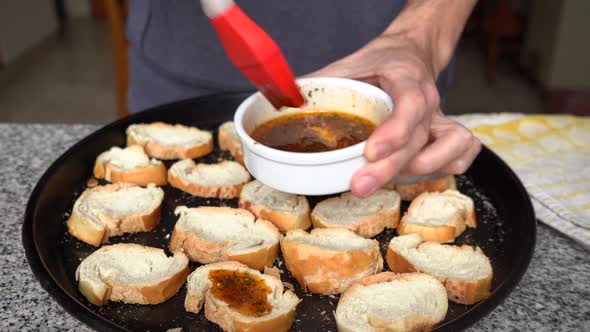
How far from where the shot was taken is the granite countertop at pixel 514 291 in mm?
1258

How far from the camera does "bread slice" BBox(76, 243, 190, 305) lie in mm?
1207

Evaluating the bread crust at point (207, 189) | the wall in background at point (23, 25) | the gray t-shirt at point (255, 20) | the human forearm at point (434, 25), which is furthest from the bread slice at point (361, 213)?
the wall in background at point (23, 25)

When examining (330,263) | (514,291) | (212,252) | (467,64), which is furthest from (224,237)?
(467,64)

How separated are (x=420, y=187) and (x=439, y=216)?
0.50 feet

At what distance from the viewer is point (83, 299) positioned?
1224 mm

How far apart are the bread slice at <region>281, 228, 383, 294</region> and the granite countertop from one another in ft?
0.89

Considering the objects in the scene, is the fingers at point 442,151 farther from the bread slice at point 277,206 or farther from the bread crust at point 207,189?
the bread crust at point 207,189

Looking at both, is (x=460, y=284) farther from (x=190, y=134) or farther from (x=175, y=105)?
(x=175, y=105)

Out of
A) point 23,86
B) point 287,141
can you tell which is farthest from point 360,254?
point 23,86

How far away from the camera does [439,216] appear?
1.47 meters

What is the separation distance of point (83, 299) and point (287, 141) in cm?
58

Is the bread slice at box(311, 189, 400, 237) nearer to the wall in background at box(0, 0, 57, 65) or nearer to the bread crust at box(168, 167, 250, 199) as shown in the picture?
the bread crust at box(168, 167, 250, 199)

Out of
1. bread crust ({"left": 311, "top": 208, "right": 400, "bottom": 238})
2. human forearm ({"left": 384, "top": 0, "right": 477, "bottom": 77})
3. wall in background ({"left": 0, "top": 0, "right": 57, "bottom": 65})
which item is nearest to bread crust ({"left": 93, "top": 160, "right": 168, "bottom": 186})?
bread crust ({"left": 311, "top": 208, "right": 400, "bottom": 238})

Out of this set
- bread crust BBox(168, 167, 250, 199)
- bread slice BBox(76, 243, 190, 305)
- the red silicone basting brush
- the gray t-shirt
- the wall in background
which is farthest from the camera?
the wall in background
